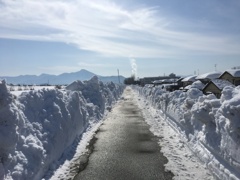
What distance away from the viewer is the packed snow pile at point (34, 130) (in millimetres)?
7586

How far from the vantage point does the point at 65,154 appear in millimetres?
12070

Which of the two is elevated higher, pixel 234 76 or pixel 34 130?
pixel 234 76

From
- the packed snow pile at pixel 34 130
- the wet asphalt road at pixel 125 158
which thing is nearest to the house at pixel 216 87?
the wet asphalt road at pixel 125 158

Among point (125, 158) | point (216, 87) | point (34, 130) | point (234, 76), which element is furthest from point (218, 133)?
point (234, 76)

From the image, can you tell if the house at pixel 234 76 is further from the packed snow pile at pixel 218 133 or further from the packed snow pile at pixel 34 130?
the packed snow pile at pixel 34 130

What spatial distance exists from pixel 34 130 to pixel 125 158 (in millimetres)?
3654

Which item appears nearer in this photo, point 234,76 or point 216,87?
point 216,87

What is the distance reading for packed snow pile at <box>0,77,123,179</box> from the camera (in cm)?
759

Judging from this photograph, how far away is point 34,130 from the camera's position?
33.5 ft

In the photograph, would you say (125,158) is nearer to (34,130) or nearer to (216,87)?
(34,130)

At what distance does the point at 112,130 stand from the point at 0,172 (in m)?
11.6

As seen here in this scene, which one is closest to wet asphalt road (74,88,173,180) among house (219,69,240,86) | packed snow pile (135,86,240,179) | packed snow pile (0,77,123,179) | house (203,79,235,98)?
packed snow pile (0,77,123,179)

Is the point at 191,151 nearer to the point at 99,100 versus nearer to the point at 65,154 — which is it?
the point at 65,154

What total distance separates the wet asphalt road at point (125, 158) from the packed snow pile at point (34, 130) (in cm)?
134
